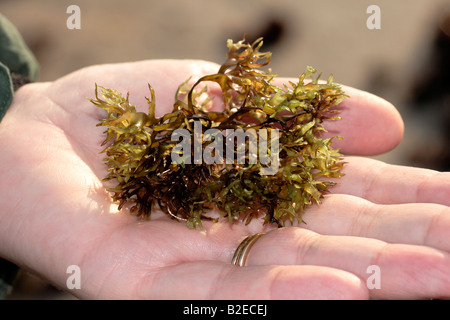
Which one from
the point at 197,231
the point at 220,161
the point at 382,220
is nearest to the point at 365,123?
the point at 382,220

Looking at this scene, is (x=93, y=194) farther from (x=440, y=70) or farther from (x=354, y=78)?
(x=440, y=70)

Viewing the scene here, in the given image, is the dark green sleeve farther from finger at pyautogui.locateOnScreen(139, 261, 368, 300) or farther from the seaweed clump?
finger at pyautogui.locateOnScreen(139, 261, 368, 300)

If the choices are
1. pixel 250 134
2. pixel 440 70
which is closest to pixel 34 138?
pixel 250 134

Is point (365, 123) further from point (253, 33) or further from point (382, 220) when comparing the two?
point (253, 33)

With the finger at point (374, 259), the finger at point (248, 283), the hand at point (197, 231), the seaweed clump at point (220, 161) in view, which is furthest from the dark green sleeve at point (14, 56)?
the finger at point (374, 259)

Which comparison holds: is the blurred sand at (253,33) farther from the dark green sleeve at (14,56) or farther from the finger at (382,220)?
the finger at (382,220)

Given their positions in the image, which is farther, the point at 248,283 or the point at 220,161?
the point at 220,161

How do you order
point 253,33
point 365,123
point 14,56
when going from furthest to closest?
point 253,33
point 14,56
point 365,123
